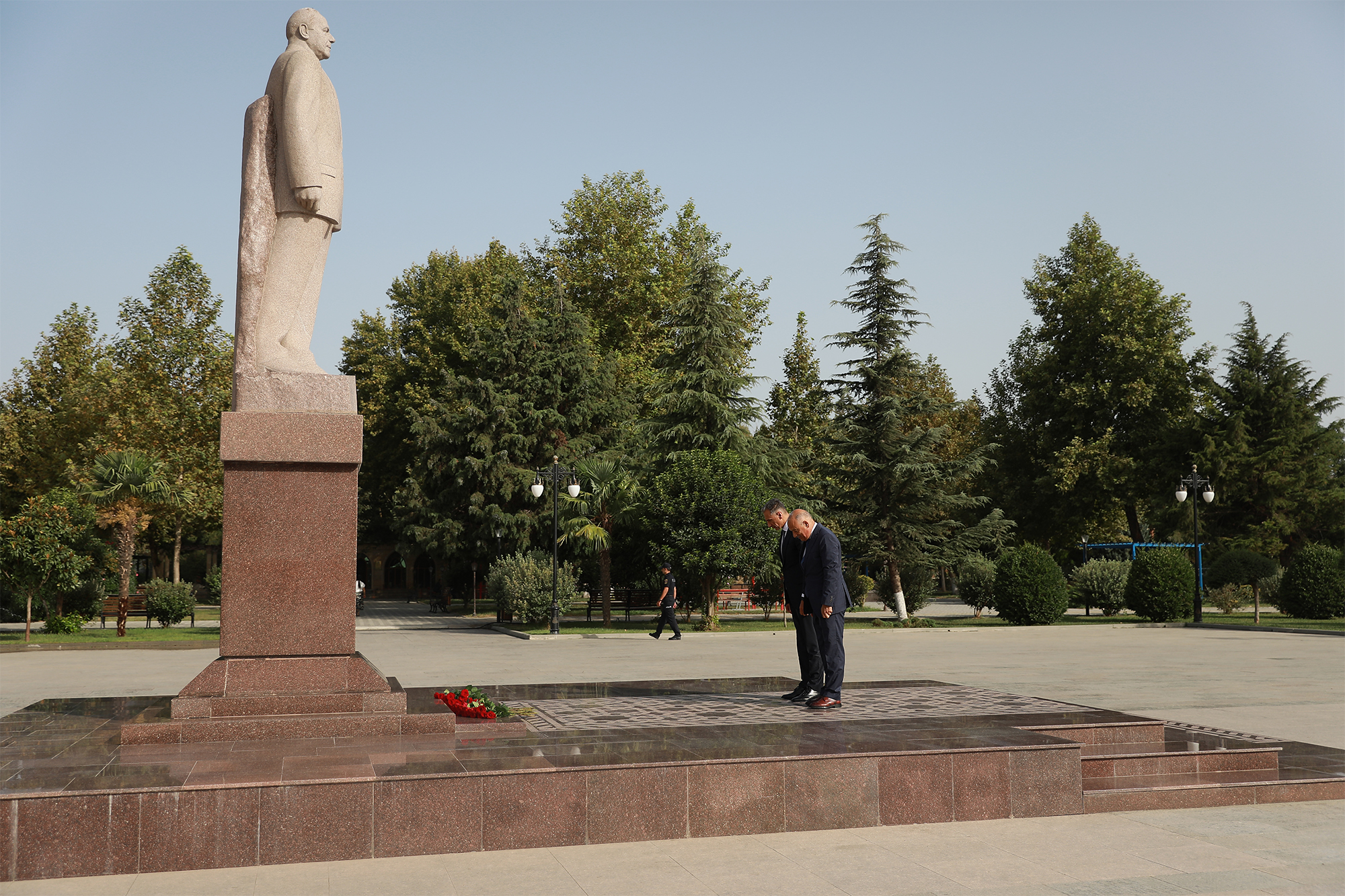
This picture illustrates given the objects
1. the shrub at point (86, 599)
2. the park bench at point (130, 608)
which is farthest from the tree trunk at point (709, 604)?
the shrub at point (86, 599)

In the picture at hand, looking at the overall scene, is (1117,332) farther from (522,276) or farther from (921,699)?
(921,699)

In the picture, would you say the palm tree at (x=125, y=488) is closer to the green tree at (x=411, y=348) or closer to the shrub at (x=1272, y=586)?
the green tree at (x=411, y=348)

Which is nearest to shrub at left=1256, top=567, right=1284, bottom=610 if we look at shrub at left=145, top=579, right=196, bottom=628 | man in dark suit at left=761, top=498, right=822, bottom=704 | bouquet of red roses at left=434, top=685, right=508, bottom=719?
man in dark suit at left=761, top=498, right=822, bottom=704

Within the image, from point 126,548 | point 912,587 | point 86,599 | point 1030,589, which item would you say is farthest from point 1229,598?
point 126,548

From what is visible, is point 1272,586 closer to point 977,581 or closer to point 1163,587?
point 1163,587

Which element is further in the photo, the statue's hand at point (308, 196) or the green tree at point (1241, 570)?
the green tree at point (1241, 570)

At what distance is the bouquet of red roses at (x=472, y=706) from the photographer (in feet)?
27.4

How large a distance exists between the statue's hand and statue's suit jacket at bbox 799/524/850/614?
184 inches

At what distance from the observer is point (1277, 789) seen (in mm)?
7672

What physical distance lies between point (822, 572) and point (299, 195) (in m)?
5.02

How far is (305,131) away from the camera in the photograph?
26.9ft

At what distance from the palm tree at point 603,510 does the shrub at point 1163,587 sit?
49.2 feet

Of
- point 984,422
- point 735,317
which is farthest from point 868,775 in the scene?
point 984,422

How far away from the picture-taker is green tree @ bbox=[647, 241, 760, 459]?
31359 millimetres
